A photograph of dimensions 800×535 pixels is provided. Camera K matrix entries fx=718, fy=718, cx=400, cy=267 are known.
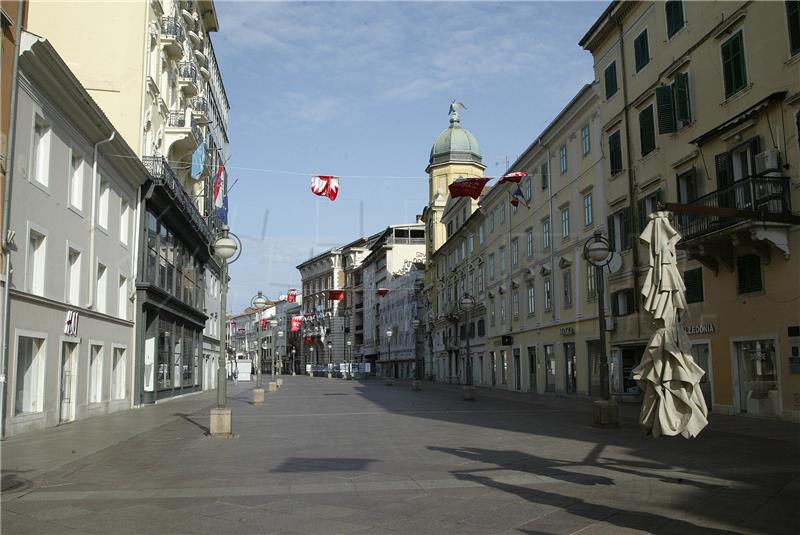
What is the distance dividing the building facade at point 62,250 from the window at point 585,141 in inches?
738

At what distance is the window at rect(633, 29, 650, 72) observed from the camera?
25.9 m

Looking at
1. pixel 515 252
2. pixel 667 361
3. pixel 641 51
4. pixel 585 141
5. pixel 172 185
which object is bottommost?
pixel 667 361

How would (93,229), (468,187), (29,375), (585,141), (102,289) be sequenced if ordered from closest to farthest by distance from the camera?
1. (29,375)
2. (93,229)
3. (102,289)
4. (468,187)
5. (585,141)

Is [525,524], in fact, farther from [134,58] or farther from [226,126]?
[226,126]

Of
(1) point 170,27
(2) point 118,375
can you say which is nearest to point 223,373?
(2) point 118,375

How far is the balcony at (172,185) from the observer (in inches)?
1130

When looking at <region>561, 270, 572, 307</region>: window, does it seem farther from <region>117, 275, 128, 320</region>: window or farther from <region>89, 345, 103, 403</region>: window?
<region>89, 345, 103, 403</region>: window

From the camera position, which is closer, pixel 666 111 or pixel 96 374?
pixel 96 374

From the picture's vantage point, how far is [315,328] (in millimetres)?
124250

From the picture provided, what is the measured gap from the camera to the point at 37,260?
691 inches

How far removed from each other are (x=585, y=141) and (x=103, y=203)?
2038cm

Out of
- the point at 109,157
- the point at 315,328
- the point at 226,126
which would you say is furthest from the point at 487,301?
the point at 315,328

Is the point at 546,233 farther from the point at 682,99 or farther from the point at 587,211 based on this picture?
the point at 682,99

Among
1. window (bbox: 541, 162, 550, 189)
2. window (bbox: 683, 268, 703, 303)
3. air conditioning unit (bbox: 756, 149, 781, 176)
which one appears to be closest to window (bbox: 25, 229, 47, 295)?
air conditioning unit (bbox: 756, 149, 781, 176)
